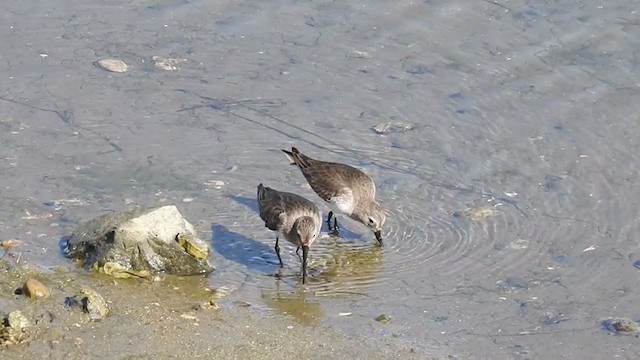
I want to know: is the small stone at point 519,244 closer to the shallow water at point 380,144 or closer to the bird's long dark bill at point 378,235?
the shallow water at point 380,144

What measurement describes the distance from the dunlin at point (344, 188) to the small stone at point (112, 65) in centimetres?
265

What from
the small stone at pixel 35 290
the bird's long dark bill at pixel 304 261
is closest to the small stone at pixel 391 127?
the bird's long dark bill at pixel 304 261

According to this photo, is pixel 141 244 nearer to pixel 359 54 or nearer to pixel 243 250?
pixel 243 250

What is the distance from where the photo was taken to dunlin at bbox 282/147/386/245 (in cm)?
983

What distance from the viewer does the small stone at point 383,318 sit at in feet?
27.1

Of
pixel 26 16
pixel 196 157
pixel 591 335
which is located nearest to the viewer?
pixel 591 335

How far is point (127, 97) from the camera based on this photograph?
11.9 metres

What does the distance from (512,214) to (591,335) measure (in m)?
2.09

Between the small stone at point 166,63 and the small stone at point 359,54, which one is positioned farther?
the small stone at point 359,54

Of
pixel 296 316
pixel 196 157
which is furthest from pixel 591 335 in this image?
pixel 196 157

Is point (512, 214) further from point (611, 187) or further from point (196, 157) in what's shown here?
point (196, 157)

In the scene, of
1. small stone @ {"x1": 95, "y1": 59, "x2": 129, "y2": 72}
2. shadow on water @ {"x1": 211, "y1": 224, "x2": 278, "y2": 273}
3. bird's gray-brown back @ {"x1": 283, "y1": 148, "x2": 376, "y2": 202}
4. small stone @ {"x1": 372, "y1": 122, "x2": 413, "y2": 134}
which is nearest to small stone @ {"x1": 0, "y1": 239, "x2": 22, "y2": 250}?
shadow on water @ {"x1": 211, "y1": 224, "x2": 278, "y2": 273}

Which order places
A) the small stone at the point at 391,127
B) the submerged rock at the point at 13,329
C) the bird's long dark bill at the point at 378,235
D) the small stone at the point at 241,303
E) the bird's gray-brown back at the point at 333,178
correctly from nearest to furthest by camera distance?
the submerged rock at the point at 13,329
the small stone at the point at 241,303
the bird's long dark bill at the point at 378,235
the bird's gray-brown back at the point at 333,178
the small stone at the point at 391,127

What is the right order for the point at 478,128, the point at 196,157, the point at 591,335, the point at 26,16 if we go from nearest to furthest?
A: the point at 591,335 < the point at 196,157 < the point at 478,128 < the point at 26,16
